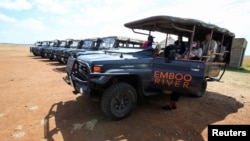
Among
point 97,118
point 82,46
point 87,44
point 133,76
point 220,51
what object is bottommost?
point 97,118

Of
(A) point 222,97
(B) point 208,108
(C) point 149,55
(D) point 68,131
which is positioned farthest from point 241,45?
(D) point 68,131

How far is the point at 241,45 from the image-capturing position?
17.0 m

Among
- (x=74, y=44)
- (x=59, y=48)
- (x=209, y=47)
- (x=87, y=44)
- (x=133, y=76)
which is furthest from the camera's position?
(x=59, y=48)

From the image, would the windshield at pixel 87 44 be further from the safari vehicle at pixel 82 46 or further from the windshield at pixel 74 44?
the windshield at pixel 74 44

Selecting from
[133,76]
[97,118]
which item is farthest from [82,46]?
[97,118]

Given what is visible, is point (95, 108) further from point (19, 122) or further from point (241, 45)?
point (241, 45)

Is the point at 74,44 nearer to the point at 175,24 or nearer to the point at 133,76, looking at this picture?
the point at 175,24

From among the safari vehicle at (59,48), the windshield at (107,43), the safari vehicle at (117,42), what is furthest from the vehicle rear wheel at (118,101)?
the safari vehicle at (59,48)

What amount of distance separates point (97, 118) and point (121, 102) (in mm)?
652

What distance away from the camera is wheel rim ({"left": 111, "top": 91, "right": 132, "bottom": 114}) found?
4.17m

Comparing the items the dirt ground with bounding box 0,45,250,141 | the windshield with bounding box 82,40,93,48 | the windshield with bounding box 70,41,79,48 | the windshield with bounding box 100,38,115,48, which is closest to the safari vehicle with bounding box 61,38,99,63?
the windshield with bounding box 82,40,93,48

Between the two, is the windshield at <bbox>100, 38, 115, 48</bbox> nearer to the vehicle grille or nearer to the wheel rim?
the vehicle grille

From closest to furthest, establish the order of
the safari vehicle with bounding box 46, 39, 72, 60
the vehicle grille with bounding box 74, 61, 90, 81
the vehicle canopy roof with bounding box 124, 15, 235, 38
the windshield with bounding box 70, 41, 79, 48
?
the vehicle grille with bounding box 74, 61, 90, 81 → the vehicle canopy roof with bounding box 124, 15, 235, 38 → the windshield with bounding box 70, 41, 79, 48 → the safari vehicle with bounding box 46, 39, 72, 60

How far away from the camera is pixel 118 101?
14.0ft
